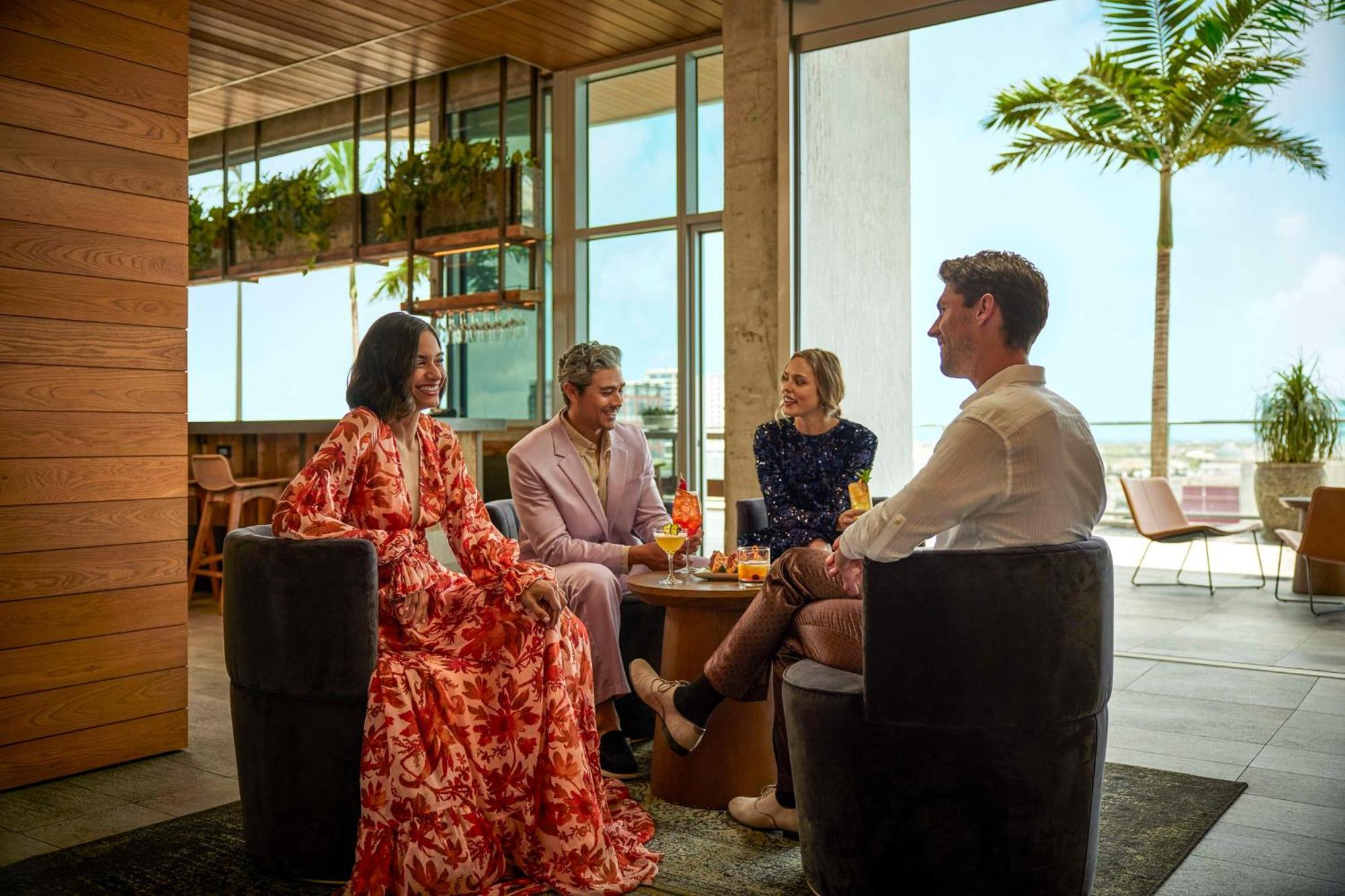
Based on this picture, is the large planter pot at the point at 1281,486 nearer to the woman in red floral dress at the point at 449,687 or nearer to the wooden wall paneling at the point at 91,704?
the woman in red floral dress at the point at 449,687

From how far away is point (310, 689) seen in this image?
8.22 ft

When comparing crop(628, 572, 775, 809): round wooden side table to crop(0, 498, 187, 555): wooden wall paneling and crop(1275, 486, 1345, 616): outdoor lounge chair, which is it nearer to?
crop(0, 498, 187, 555): wooden wall paneling

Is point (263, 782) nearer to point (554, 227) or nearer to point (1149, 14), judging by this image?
point (554, 227)

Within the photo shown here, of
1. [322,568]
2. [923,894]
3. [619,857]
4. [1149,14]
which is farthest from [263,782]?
[1149,14]

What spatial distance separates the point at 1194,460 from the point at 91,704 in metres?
9.70

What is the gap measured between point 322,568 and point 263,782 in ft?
1.77

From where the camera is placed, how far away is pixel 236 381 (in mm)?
10375

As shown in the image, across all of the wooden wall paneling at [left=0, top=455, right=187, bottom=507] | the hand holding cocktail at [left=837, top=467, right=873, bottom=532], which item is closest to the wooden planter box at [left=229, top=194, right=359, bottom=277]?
the wooden wall paneling at [left=0, top=455, right=187, bottom=507]

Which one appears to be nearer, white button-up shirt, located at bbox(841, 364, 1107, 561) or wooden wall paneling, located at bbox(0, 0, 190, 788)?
white button-up shirt, located at bbox(841, 364, 1107, 561)

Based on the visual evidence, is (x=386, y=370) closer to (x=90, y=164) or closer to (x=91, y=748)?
(x=90, y=164)

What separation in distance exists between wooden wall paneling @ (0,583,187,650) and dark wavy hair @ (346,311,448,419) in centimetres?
128

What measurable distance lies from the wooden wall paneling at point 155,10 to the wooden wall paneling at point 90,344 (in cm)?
80

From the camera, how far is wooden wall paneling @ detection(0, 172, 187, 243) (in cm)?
325

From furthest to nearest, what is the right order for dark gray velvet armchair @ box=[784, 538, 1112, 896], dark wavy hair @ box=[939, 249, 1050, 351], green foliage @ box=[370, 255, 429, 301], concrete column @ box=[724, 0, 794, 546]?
1. green foliage @ box=[370, 255, 429, 301]
2. concrete column @ box=[724, 0, 794, 546]
3. dark wavy hair @ box=[939, 249, 1050, 351]
4. dark gray velvet armchair @ box=[784, 538, 1112, 896]
